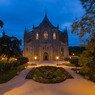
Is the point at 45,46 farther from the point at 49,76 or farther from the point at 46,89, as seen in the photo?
the point at 46,89

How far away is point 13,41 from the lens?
39.3ft

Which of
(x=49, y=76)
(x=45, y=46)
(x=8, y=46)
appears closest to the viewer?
(x=49, y=76)

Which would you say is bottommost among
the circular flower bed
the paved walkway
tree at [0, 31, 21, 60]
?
the paved walkway

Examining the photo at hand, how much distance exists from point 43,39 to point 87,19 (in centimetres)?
2391

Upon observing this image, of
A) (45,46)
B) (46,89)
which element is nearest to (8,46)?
(46,89)

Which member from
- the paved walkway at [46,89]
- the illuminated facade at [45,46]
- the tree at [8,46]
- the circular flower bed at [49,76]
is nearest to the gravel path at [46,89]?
the paved walkway at [46,89]

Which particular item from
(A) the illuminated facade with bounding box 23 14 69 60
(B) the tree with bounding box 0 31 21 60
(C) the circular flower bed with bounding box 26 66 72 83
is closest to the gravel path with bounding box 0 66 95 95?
(C) the circular flower bed with bounding box 26 66 72 83

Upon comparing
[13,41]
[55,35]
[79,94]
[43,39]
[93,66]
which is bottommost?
[79,94]

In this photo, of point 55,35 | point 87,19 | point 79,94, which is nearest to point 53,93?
point 79,94

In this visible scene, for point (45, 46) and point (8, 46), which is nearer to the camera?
point (8, 46)

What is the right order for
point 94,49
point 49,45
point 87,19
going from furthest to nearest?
point 49,45 → point 94,49 → point 87,19

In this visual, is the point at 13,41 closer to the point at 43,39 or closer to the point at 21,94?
the point at 21,94

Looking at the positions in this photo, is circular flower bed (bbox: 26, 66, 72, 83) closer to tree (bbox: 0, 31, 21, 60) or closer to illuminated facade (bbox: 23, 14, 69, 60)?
tree (bbox: 0, 31, 21, 60)

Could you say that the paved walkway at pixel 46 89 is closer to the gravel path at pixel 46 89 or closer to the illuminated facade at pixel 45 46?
the gravel path at pixel 46 89
